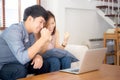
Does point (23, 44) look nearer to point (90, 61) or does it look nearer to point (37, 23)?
point (37, 23)

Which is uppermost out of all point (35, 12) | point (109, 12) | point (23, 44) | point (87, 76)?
point (109, 12)

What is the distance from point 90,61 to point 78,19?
289 cm

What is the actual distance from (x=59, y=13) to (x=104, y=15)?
134cm

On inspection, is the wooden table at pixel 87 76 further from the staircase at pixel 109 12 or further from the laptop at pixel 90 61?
the staircase at pixel 109 12

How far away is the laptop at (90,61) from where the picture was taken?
5.99 ft

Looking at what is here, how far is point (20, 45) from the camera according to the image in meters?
1.92

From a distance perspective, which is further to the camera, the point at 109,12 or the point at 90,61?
the point at 109,12

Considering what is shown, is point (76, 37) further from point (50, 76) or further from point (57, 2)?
point (50, 76)

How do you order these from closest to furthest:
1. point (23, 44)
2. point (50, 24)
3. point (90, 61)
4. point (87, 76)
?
point (87, 76), point (90, 61), point (23, 44), point (50, 24)

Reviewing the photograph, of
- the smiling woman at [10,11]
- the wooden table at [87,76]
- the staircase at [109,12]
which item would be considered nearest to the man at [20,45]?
the wooden table at [87,76]

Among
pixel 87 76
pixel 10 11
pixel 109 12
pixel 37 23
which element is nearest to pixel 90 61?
pixel 87 76

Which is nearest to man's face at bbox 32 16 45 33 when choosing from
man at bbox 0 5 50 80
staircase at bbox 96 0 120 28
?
man at bbox 0 5 50 80

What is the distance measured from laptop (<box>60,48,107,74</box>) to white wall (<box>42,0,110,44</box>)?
90.1 inches

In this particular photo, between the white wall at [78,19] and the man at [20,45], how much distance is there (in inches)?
81.4
